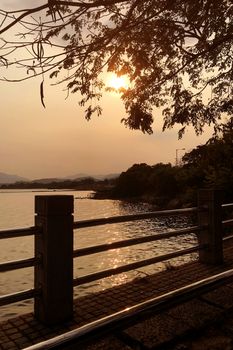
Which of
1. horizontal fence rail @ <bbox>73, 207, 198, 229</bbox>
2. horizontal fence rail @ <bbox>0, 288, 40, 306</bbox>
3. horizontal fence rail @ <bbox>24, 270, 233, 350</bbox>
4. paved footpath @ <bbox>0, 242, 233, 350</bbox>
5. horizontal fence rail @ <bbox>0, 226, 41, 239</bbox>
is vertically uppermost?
horizontal fence rail @ <bbox>73, 207, 198, 229</bbox>

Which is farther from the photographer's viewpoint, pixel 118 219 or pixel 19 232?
pixel 118 219

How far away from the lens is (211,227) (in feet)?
25.1

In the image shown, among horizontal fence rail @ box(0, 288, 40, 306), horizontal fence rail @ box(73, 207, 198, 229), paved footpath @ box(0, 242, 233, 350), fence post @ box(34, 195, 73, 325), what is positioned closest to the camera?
paved footpath @ box(0, 242, 233, 350)

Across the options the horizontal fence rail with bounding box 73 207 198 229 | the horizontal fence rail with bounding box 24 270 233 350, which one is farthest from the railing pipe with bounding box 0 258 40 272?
the horizontal fence rail with bounding box 24 270 233 350

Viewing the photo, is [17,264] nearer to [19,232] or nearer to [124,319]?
[19,232]

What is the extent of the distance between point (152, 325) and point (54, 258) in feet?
4.43

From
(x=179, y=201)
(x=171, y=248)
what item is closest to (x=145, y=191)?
(x=179, y=201)

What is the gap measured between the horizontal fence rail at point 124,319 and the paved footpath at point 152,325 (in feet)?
3.43

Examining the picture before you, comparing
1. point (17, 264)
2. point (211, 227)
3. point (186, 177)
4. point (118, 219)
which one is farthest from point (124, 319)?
point (186, 177)

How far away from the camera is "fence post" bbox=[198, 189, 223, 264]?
7.63 meters

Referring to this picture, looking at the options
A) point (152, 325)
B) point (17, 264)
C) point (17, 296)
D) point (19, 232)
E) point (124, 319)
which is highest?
point (19, 232)

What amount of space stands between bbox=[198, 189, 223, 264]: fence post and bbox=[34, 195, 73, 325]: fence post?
3.46 metres

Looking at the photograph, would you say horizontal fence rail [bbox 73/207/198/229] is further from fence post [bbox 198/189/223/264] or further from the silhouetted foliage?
the silhouetted foliage

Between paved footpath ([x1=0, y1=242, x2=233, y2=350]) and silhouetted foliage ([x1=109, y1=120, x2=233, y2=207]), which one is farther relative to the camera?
silhouetted foliage ([x1=109, y1=120, x2=233, y2=207])
